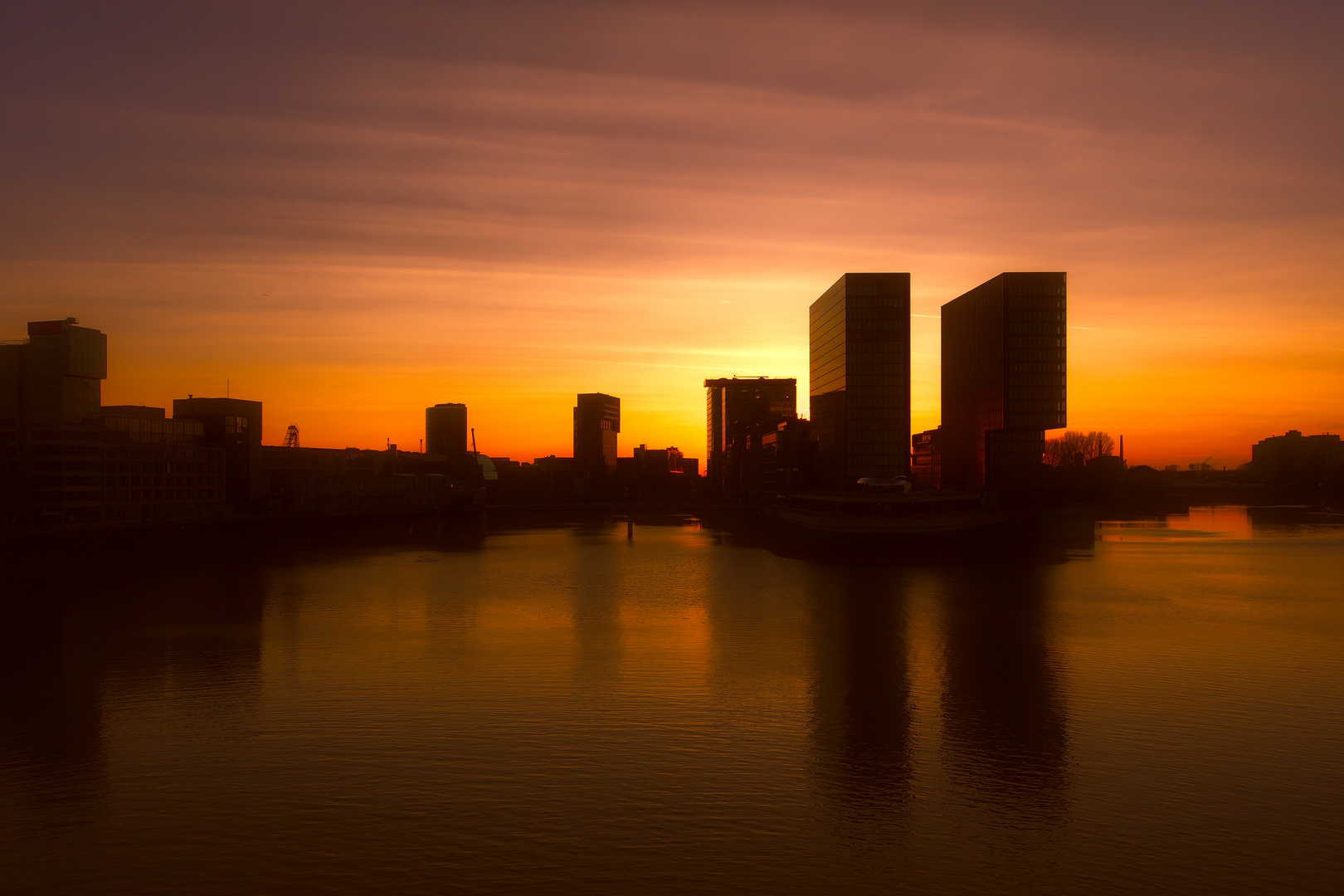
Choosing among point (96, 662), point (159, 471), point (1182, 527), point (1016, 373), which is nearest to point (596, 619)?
point (96, 662)

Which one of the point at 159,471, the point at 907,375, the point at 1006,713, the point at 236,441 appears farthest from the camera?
the point at 907,375

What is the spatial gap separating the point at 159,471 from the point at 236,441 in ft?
78.6

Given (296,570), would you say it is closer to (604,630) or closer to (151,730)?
(604,630)

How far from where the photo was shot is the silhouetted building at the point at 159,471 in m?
105

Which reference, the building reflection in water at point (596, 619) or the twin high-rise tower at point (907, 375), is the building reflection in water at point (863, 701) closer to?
the building reflection in water at point (596, 619)

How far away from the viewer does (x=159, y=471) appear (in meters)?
114

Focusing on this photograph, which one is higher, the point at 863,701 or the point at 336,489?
the point at 336,489

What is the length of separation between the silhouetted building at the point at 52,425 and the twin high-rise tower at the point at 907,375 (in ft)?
349

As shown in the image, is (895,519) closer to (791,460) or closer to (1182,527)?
(1182,527)

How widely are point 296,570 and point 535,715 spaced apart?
56615 millimetres

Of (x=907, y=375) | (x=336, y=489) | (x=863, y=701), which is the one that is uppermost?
(x=907, y=375)

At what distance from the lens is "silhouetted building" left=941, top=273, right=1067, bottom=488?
154 metres

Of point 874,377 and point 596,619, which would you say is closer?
point 596,619

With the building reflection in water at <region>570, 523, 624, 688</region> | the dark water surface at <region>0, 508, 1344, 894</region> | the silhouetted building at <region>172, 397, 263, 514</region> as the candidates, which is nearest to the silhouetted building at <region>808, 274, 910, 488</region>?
the building reflection in water at <region>570, 523, 624, 688</region>
